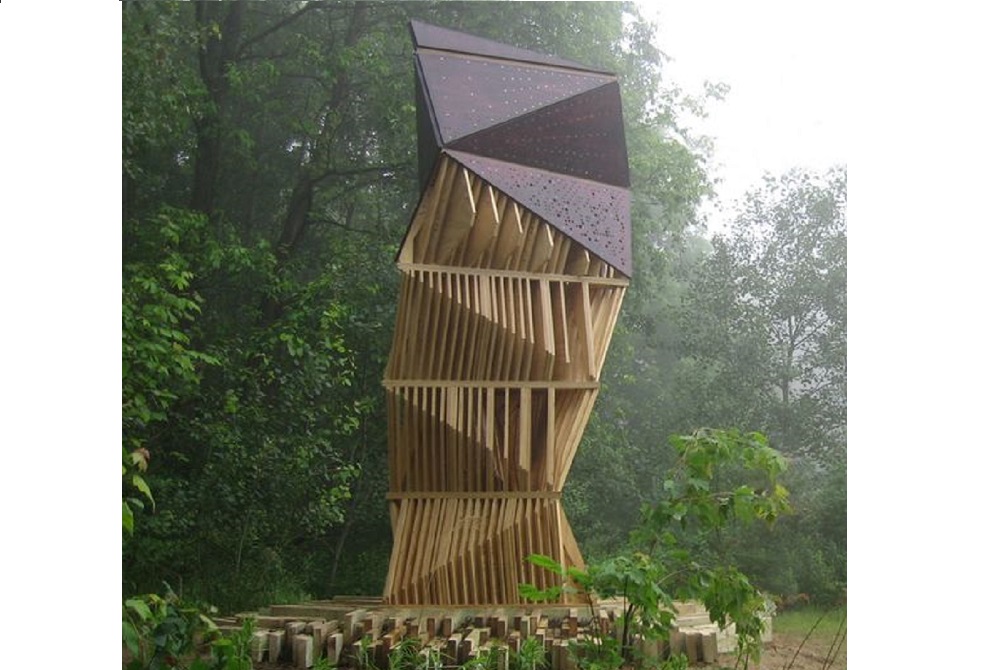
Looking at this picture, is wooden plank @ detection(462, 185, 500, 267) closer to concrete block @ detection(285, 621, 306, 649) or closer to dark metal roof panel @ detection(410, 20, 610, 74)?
dark metal roof panel @ detection(410, 20, 610, 74)

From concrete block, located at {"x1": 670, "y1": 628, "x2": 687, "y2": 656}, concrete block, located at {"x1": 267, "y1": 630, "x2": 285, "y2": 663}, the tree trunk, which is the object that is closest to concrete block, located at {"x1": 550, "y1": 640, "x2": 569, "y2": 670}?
concrete block, located at {"x1": 670, "y1": 628, "x2": 687, "y2": 656}

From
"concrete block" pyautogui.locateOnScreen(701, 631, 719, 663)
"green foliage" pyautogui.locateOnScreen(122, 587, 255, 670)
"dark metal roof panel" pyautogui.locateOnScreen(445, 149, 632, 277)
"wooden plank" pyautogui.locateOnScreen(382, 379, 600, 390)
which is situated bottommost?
"concrete block" pyautogui.locateOnScreen(701, 631, 719, 663)

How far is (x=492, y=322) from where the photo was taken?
231 inches

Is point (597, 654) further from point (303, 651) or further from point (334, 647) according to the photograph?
point (303, 651)

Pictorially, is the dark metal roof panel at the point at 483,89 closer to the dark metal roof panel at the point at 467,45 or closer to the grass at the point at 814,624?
the dark metal roof panel at the point at 467,45

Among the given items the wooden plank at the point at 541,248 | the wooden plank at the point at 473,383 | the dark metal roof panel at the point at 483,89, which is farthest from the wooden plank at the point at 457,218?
the wooden plank at the point at 473,383

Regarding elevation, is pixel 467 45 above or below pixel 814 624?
above

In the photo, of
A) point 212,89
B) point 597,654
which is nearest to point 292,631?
point 597,654

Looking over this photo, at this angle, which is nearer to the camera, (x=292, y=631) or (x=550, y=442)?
(x=292, y=631)

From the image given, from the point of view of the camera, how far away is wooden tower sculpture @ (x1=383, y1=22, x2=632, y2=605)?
18.8 feet

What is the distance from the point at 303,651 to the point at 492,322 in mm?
1911

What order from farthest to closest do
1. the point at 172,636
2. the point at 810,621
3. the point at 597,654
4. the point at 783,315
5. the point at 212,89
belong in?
the point at 783,315 → the point at 212,89 → the point at 810,621 → the point at 597,654 → the point at 172,636

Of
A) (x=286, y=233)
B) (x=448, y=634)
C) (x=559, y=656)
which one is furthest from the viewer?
(x=286, y=233)

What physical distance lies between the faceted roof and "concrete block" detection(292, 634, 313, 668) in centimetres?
239
